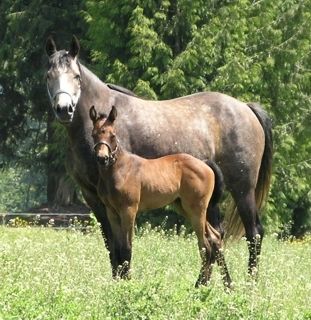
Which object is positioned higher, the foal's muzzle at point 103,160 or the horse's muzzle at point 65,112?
the horse's muzzle at point 65,112

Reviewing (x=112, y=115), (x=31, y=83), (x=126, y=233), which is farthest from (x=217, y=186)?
(x=31, y=83)

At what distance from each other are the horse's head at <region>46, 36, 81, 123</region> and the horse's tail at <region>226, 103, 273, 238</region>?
2.72 metres

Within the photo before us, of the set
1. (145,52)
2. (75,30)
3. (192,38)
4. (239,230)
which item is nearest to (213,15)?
(192,38)

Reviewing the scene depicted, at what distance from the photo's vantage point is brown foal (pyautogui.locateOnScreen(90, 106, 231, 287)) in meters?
9.22

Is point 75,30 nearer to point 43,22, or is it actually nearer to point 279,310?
point 43,22

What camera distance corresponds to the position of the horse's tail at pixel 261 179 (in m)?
11.7

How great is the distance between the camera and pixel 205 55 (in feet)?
81.4

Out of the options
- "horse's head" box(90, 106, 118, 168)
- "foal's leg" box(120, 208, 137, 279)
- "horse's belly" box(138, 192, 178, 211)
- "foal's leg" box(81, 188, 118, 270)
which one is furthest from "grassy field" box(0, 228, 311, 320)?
"horse's head" box(90, 106, 118, 168)

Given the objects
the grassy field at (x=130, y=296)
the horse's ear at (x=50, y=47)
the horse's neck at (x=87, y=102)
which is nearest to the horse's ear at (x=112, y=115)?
the horse's neck at (x=87, y=102)

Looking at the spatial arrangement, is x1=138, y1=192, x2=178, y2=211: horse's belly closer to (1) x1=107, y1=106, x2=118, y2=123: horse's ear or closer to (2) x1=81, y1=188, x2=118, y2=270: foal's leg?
(2) x1=81, y1=188, x2=118, y2=270: foal's leg

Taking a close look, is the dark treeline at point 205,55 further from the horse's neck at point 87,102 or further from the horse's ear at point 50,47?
the horse's ear at point 50,47

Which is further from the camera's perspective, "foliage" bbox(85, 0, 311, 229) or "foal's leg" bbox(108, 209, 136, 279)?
"foliage" bbox(85, 0, 311, 229)

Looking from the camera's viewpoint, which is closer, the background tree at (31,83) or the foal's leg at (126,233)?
the foal's leg at (126,233)

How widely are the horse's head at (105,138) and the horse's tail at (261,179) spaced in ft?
9.12
